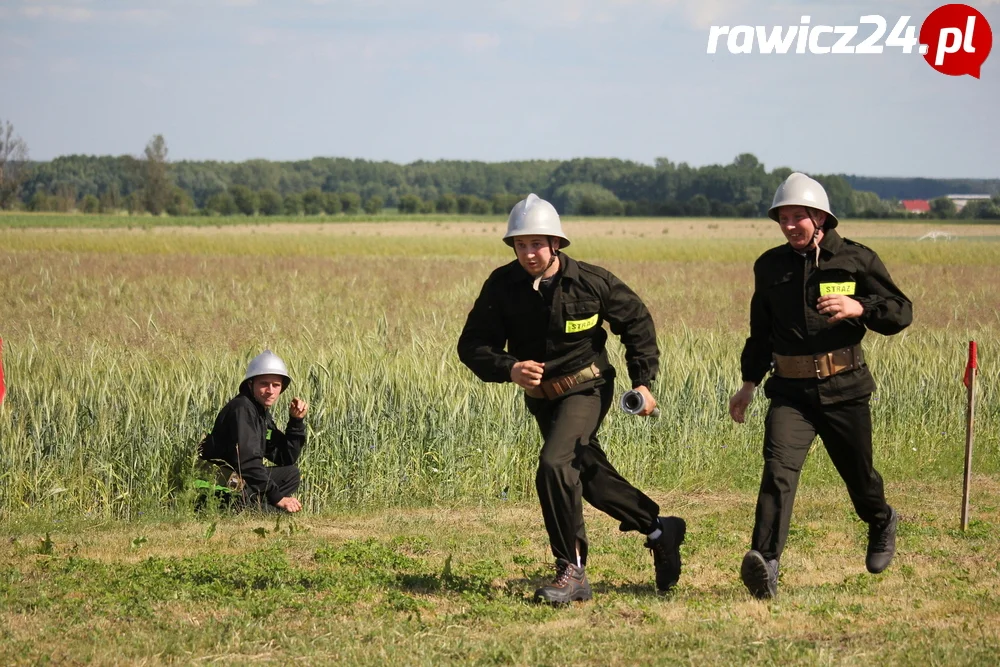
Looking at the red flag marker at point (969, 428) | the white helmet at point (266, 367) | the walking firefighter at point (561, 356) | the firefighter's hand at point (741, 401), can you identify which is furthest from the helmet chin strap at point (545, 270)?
the red flag marker at point (969, 428)

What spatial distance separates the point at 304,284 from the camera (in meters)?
26.4

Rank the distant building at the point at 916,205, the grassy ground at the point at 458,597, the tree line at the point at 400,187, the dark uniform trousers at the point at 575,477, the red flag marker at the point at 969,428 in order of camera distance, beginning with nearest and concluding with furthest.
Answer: the grassy ground at the point at 458,597 → the dark uniform trousers at the point at 575,477 → the red flag marker at the point at 969,428 → the distant building at the point at 916,205 → the tree line at the point at 400,187

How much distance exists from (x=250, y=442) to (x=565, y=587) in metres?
2.81

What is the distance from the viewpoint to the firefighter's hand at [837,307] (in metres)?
5.37

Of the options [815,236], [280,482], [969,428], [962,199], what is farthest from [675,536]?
[962,199]

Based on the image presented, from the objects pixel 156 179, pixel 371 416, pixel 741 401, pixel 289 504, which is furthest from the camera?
pixel 156 179

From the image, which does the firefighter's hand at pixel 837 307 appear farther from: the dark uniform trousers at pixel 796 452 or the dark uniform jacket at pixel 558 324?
the dark uniform jacket at pixel 558 324

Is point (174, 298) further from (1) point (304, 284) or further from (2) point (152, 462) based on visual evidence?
(2) point (152, 462)

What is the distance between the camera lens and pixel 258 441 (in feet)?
24.9

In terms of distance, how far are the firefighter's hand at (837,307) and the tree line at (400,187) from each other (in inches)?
2455

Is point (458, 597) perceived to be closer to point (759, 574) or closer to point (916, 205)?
point (759, 574)

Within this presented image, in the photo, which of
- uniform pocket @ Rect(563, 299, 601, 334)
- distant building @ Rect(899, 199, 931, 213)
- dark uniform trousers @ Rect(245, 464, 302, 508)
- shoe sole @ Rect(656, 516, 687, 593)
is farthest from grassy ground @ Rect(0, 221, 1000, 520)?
distant building @ Rect(899, 199, 931, 213)

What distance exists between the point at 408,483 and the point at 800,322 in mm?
3841

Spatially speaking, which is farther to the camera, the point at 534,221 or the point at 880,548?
the point at 880,548
